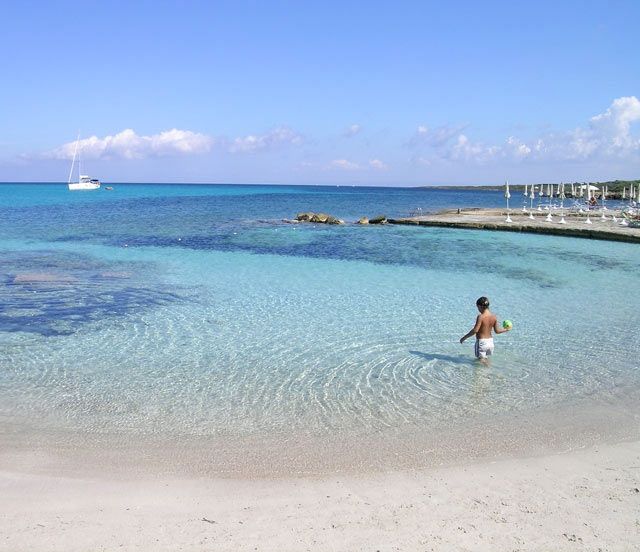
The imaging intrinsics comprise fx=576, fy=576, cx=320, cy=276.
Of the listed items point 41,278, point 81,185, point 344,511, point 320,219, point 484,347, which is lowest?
point 344,511

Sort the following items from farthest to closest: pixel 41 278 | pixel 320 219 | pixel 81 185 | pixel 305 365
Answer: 1. pixel 81 185
2. pixel 320 219
3. pixel 41 278
4. pixel 305 365

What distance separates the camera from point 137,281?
18734 mm

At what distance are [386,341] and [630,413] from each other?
15.5ft

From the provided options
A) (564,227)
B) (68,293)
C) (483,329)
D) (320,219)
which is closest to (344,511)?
(483,329)

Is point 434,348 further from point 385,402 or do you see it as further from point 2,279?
point 2,279

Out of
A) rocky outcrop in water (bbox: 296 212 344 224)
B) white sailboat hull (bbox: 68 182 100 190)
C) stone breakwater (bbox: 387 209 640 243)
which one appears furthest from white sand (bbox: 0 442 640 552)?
white sailboat hull (bbox: 68 182 100 190)

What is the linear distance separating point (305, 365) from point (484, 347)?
3233 millimetres

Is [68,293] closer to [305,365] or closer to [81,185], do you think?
[305,365]

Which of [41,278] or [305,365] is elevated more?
[41,278]

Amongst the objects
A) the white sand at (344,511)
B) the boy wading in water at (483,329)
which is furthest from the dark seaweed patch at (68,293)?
the boy wading in water at (483,329)

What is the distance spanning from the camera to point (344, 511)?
5445 millimetres

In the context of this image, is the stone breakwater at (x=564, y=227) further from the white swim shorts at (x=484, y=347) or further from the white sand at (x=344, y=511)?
the white sand at (x=344, y=511)

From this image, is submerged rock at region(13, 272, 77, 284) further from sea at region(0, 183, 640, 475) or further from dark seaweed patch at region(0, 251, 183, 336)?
sea at region(0, 183, 640, 475)

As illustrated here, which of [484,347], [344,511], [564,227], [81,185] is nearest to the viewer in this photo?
[344,511]
